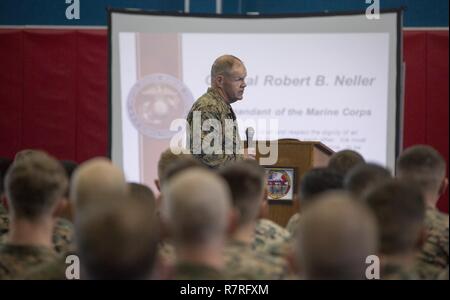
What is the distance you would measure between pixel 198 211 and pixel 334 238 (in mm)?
451

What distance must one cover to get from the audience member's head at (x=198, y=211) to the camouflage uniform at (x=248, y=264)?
1.13ft

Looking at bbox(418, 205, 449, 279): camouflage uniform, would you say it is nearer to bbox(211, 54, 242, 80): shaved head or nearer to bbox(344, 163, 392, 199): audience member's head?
bbox(344, 163, 392, 199): audience member's head

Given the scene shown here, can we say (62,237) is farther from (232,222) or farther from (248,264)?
(232,222)

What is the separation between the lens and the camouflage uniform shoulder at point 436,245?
382 cm

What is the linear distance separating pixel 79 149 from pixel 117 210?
7.09 meters

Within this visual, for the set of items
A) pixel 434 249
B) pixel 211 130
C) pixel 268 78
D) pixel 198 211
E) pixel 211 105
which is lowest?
pixel 434 249

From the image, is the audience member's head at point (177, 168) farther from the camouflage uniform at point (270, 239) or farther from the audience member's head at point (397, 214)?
the audience member's head at point (397, 214)

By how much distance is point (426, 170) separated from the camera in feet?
14.6

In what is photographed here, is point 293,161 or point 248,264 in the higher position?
point 293,161

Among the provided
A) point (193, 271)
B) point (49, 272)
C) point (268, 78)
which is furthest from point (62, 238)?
point (268, 78)

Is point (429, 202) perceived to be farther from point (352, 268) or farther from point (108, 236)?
point (108, 236)

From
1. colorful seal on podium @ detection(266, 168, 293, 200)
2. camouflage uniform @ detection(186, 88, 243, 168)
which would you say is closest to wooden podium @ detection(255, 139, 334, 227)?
colorful seal on podium @ detection(266, 168, 293, 200)

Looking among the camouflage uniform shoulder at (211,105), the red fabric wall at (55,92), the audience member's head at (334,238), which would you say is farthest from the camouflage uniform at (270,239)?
the red fabric wall at (55,92)
